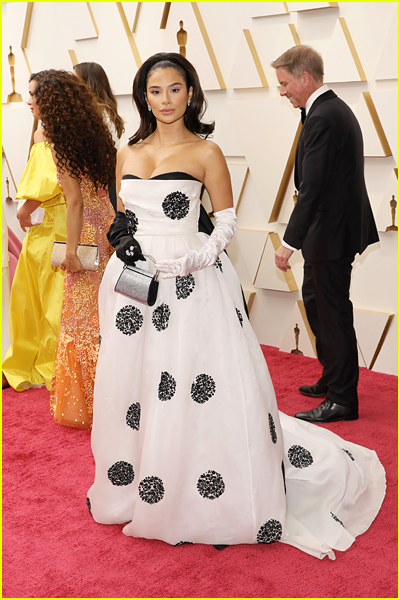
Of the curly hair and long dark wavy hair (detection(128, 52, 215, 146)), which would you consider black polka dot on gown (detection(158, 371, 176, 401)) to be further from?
the curly hair

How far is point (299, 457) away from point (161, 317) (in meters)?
0.79

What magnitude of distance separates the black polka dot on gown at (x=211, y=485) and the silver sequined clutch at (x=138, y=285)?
589 millimetres

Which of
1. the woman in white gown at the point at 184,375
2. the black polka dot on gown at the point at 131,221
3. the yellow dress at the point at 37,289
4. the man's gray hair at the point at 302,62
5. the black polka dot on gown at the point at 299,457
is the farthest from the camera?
the yellow dress at the point at 37,289

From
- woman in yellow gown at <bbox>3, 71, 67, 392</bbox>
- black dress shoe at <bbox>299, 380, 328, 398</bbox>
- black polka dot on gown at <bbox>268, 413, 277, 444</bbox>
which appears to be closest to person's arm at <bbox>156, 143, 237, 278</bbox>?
black polka dot on gown at <bbox>268, 413, 277, 444</bbox>

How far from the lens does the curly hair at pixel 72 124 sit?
108 inches

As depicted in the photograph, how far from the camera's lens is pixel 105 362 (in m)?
2.04

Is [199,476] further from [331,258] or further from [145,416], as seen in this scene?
[331,258]

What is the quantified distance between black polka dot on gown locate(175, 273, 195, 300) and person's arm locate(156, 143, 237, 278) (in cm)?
5

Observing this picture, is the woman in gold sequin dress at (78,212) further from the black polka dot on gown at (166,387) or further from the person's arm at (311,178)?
the black polka dot on gown at (166,387)

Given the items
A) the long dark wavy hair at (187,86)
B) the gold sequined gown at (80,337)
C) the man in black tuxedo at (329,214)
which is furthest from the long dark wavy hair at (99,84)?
the long dark wavy hair at (187,86)

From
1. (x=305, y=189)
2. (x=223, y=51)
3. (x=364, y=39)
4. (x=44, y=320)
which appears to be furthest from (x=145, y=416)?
(x=223, y=51)

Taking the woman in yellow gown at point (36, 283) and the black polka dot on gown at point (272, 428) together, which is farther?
the woman in yellow gown at point (36, 283)

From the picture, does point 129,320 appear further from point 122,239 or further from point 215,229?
point 215,229

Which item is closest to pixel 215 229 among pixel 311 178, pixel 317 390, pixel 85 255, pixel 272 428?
pixel 272 428
